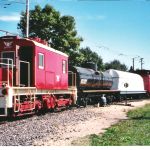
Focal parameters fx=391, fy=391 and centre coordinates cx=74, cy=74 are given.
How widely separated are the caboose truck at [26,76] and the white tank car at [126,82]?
13.3 m

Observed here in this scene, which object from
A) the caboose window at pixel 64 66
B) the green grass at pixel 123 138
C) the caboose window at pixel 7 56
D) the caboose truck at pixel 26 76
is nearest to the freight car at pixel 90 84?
the caboose window at pixel 64 66

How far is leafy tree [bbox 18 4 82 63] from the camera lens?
41.2 metres

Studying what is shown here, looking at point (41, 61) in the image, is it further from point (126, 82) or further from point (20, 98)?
point (126, 82)

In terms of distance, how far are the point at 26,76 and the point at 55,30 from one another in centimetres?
2537

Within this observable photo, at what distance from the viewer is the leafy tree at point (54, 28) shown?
1623 inches

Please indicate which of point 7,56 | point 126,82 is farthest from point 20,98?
point 126,82

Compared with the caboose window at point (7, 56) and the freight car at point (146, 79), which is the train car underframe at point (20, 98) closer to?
the caboose window at point (7, 56)

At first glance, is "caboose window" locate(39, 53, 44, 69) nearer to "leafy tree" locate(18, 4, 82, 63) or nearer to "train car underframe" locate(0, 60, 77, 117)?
"train car underframe" locate(0, 60, 77, 117)

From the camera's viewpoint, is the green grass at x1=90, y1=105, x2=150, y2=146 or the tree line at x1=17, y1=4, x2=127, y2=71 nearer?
the green grass at x1=90, y1=105, x2=150, y2=146

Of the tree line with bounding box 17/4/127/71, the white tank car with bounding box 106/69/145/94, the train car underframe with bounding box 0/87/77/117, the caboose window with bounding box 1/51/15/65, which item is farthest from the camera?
→ the tree line with bounding box 17/4/127/71

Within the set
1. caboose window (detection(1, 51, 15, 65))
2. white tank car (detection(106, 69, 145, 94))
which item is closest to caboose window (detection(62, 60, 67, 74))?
caboose window (detection(1, 51, 15, 65))

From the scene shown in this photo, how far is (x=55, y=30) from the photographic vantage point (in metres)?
42.7

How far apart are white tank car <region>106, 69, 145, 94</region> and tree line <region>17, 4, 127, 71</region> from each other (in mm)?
5061
